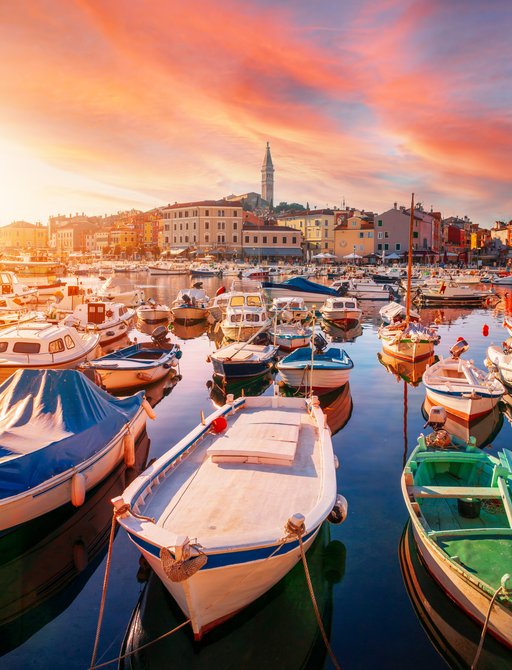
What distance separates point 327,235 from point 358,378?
10580cm

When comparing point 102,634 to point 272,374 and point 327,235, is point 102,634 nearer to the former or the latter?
point 272,374

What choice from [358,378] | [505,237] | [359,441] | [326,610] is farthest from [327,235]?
[326,610]

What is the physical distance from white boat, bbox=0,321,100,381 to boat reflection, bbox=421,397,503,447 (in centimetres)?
1492

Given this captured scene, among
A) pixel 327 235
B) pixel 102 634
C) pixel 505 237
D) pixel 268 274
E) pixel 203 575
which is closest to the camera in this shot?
pixel 203 575

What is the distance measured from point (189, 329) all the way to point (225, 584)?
1374 inches

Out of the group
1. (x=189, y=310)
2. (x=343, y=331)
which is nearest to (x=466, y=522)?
(x=343, y=331)

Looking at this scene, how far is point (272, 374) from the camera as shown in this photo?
24375 mm

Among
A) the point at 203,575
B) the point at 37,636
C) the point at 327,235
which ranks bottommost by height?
the point at 37,636

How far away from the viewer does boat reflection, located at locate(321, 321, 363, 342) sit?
3612cm

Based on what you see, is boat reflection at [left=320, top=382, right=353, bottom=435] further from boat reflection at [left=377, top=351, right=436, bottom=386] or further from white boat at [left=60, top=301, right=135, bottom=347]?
white boat at [left=60, top=301, right=135, bottom=347]

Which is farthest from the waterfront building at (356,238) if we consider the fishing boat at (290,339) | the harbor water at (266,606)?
the harbor water at (266,606)

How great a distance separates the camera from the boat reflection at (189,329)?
123 feet

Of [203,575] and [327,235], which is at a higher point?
[327,235]

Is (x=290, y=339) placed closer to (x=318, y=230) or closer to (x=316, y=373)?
(x=316, y=373)
